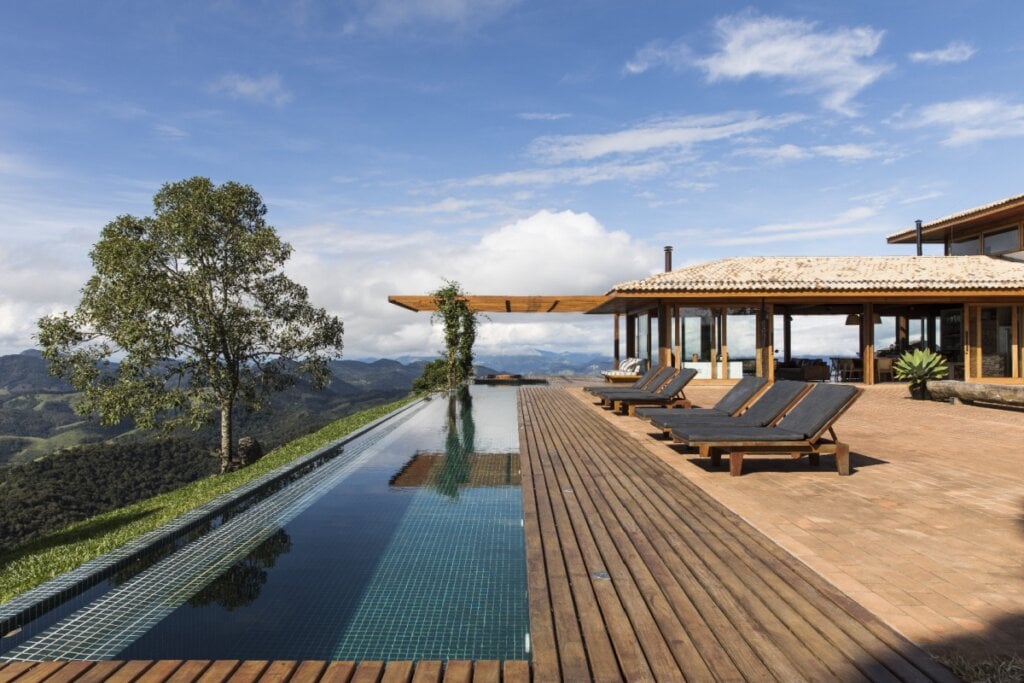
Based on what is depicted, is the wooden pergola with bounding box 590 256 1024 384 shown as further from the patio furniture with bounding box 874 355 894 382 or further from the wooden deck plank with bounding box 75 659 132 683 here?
the wooden deck plank with bounding box 75 659 132 683

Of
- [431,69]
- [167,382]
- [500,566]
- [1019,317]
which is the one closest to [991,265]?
[1019,317]

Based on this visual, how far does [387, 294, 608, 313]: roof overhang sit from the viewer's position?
65.4 ft

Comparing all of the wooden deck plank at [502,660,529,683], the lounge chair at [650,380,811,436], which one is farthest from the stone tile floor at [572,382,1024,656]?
the wooden deck plank at [502,660,529,683]

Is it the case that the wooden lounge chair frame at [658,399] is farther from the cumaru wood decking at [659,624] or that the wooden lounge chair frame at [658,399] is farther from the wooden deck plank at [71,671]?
the wooden deck plank at [71,671]

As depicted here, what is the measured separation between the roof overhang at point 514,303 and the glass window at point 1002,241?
42.8ft

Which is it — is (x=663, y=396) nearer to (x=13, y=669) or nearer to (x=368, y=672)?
(x=368, y=672)

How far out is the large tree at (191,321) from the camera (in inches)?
818

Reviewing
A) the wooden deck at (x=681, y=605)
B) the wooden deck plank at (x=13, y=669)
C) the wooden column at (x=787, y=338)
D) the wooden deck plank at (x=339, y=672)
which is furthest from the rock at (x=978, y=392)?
the wooden deck plank at (x=13, y=669)

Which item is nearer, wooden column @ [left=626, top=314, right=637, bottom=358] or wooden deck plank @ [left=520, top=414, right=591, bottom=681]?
wooden deck plank @ [left=520, top=414, right=591, bottom=681]

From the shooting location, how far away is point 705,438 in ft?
19.9

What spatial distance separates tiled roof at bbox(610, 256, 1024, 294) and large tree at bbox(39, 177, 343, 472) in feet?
40.7

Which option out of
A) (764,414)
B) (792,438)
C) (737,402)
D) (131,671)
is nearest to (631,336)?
(737,402)

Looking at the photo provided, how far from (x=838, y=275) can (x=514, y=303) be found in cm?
939

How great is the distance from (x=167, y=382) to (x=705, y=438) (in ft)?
66.8
